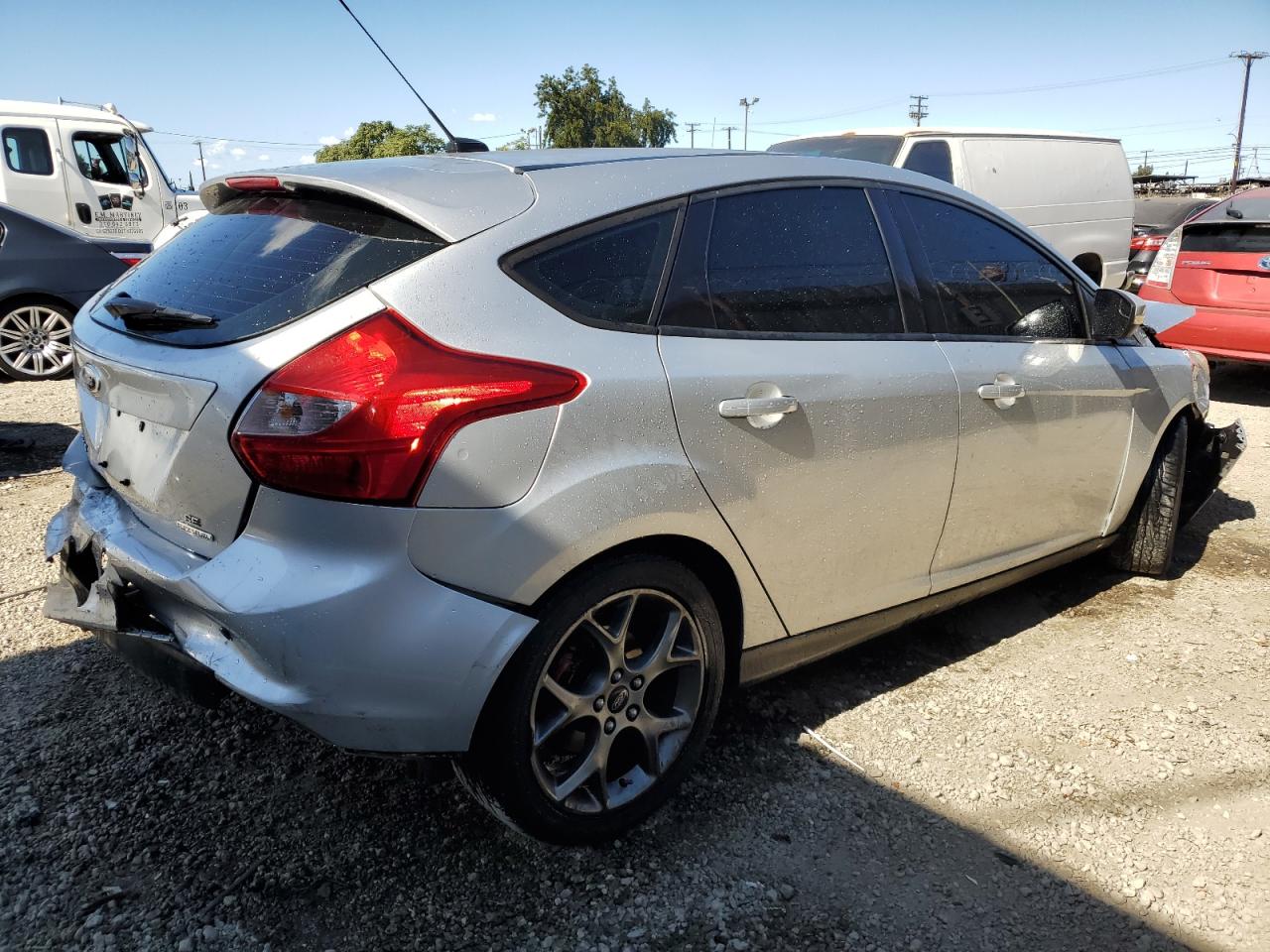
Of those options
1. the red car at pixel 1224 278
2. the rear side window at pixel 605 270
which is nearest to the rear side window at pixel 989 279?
the rear side window at pixel 605 270

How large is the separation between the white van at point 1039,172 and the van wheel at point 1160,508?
4656 millimetres

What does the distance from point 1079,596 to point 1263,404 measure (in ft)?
16.3

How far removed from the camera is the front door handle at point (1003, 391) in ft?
10.2

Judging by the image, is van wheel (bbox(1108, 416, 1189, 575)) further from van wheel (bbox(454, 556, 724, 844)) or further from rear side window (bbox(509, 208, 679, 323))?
rear side window (bbox(509, 208, 679, 323))

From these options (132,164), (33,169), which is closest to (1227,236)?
(132,164)

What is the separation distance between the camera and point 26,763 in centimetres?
269

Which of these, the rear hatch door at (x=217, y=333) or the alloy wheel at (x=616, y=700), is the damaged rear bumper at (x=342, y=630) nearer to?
the rear hatch door at (x=217, y=333)

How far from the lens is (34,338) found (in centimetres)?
859

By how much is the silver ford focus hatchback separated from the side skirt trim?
1cm

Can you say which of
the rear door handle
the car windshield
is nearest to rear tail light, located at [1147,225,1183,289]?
the car windshield

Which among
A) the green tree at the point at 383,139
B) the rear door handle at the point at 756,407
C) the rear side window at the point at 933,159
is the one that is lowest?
the rear door handle at the point at 756,407

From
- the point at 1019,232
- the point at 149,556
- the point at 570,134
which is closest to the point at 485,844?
the point at 149,556

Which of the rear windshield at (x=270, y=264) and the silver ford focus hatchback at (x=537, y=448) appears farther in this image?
the rear windshield at (x=270, y=264)

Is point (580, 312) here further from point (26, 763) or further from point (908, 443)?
point (26, 763)
